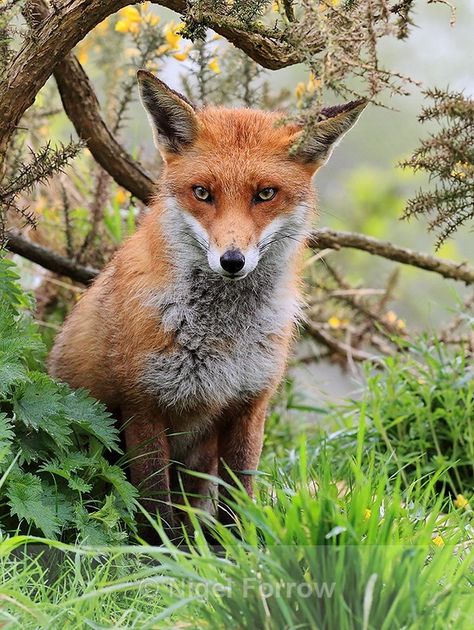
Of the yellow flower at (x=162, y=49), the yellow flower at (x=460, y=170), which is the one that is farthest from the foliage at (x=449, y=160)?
the yellow flower at (x=162, y=49)

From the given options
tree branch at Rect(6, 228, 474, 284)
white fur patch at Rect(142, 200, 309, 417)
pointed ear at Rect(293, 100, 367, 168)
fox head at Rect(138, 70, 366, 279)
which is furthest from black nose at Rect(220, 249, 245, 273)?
tree branch at Rect(6, 228, 474, 284)

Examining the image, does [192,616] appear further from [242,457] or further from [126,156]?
[126,156]

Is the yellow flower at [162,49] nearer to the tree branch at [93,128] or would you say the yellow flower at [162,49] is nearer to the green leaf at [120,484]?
the tree branch at [93,128]

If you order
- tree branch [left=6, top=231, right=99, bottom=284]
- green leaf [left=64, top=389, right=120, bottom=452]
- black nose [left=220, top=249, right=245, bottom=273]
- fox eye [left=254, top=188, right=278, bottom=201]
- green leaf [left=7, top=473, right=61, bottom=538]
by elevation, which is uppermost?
fox eye [left=254, top=188, right=278, bottom=201]

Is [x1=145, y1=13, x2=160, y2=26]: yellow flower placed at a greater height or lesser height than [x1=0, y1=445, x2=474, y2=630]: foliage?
greater

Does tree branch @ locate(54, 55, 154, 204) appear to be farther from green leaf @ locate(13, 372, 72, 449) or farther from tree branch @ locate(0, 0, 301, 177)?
green leaf @ locate(13, 372, 72, 449)

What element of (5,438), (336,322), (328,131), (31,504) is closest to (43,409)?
(5,438)

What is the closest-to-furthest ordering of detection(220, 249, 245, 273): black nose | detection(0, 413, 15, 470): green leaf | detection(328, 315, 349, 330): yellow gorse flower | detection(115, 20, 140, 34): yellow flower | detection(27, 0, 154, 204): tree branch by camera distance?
1. detection(0, 413, 15, 470): green leaf
2. detection(220, 249, 245, 273): black nose
3. detection(27, 0, 154, 204): tree branch
4. detection(115, 20, 140, 34): yellow flower
5. detection(328, 315, 349, 330): yellow gorse flower

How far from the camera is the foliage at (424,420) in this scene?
5.06 meters

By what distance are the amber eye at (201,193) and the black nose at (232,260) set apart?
36cm

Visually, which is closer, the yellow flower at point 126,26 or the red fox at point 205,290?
the red fox at point 205,290

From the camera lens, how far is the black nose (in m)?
3.61

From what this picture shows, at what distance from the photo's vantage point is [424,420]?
17.3 feet

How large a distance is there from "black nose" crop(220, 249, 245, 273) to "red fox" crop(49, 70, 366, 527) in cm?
15
